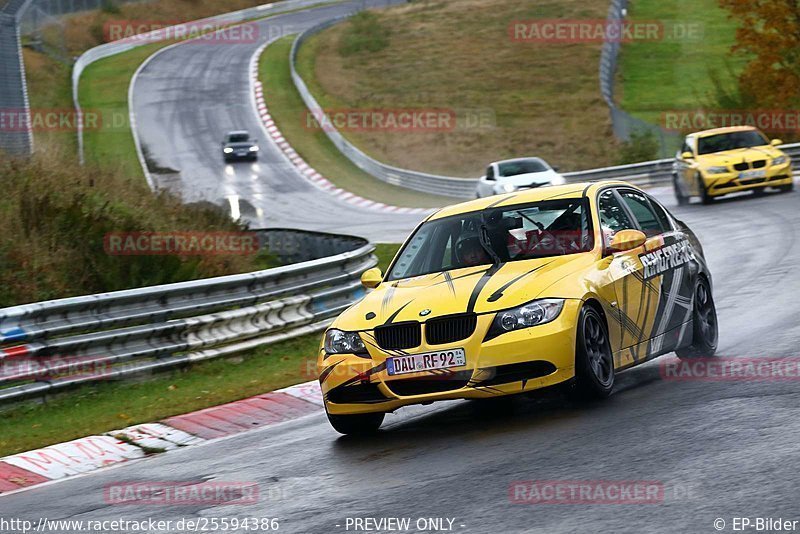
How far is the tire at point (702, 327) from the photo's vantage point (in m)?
10.1

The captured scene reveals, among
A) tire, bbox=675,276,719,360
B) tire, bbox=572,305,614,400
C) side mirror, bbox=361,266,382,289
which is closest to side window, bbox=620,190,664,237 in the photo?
tire, bbox=675,276,719,360

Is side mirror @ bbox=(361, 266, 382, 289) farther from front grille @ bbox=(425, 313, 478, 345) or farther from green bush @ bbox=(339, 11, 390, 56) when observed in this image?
green bush @ bbox=(339, 11, 390, 56)

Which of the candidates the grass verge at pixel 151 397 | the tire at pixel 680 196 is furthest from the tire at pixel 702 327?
the tire at pixel 680 196

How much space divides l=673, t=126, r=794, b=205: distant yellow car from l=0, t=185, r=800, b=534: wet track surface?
16107 millimetres

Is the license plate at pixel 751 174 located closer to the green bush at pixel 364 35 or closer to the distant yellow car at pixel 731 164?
the distant yellow car at pixel 731 164

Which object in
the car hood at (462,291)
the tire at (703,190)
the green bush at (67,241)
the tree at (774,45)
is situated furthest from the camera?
the tree at (774,45)

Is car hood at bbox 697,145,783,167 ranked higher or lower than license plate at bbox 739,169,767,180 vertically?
higher

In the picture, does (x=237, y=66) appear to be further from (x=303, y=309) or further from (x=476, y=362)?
(x=476, y=362)

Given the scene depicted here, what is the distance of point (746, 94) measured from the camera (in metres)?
38.9

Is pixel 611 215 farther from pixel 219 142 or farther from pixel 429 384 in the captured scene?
pixel 219 142

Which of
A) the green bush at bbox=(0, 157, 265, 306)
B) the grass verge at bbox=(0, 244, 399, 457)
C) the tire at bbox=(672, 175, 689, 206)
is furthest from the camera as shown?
the tire at bbox=(672, 175, 689, 206)

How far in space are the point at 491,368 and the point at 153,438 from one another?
10.2 feet

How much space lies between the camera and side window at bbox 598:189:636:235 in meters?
9.26

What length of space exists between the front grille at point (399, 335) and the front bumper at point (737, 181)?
19124 mm
